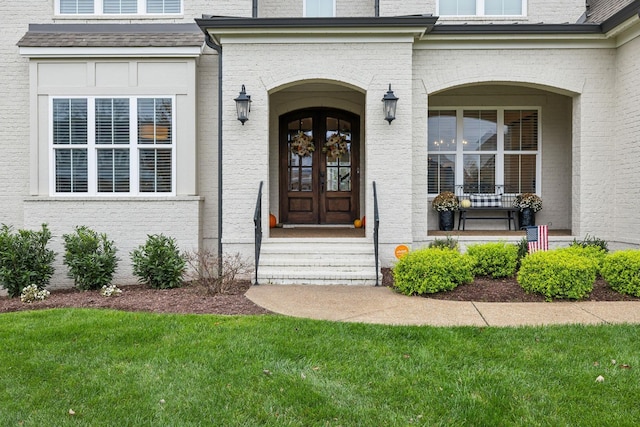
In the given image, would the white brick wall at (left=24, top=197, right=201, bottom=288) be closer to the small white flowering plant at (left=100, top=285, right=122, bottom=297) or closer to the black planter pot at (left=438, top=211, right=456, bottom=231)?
the small white flowering plant at (left=100, top=285, right=122, bottom=297)

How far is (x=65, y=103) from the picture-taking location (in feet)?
28.1

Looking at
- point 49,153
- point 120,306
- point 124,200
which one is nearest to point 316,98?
point 124,200

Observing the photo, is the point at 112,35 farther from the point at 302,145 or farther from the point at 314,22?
the point at 302,145

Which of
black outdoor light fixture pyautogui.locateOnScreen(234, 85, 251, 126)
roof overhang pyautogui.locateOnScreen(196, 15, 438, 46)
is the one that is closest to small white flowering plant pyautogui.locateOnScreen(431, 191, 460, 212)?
roof overhang pyautogui.locateOnScreen(196, 15, 438, 46)

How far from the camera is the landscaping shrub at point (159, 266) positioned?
7.34m

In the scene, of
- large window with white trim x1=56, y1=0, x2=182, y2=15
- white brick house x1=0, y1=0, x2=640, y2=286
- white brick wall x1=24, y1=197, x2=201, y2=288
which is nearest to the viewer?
white brick house x1=0, y1=0, x2=640, y2=286

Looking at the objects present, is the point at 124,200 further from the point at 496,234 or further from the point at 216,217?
the point at 496,234

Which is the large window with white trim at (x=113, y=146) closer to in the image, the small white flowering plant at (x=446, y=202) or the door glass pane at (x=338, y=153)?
the door glass pane at (x=338, y=153)

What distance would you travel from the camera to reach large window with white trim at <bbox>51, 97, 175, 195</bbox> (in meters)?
8.51

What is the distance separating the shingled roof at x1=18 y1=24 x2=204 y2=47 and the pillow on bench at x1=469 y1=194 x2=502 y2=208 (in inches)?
248

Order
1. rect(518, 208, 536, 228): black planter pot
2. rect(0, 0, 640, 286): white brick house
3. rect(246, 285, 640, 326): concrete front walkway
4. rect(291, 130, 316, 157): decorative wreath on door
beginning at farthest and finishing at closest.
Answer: rect(291, 130, 316, 157): decorative wreath on door < rect(518, 208, 536, 228): black planter pot < rect(0, 0, 640, 286): white brick house < rect(246, 285, 640, 326): concrete front walkway

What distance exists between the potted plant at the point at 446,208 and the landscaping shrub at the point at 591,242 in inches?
89.1

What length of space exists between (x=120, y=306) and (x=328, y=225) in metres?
5.46

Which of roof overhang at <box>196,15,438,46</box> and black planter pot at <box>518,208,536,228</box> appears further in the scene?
black planter pot at <box>518,208,536,228</box>
